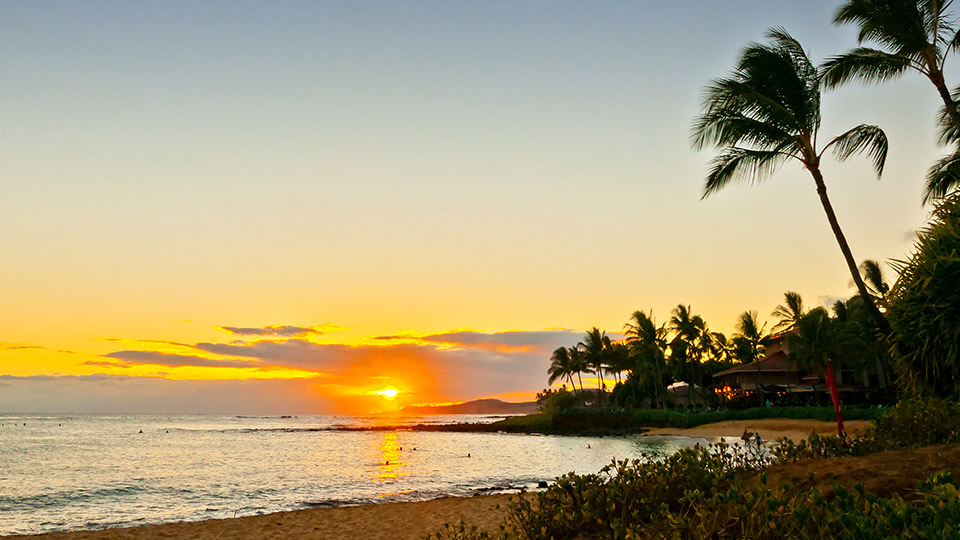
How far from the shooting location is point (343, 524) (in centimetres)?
1598

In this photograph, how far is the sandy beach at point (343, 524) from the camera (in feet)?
48.0

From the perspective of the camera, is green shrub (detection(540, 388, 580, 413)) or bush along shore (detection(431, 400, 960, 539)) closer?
bush along shore (detection(431, 400, 960, 539))

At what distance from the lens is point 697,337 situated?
67.2 meters

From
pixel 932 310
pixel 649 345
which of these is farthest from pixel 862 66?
pixel 649 345

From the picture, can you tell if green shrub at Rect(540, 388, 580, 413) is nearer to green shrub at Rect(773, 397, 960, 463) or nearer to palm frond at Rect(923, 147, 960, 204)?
palm frond at Rect(923, 147, 960, 204)

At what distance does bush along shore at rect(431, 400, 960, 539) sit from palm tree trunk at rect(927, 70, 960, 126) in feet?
31.5

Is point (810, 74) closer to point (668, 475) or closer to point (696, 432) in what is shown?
point (668, 475)

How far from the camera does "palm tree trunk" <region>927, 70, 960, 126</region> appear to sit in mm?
15266

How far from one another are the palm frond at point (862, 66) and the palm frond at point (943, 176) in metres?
2.84

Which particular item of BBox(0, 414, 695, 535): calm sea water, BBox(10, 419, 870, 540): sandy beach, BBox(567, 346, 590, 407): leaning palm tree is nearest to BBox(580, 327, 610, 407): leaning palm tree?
BBox(567, 346, 590, 407): leaning palm tree

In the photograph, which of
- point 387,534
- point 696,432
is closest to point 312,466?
point 387,534

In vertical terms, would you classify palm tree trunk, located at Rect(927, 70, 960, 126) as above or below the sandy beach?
above

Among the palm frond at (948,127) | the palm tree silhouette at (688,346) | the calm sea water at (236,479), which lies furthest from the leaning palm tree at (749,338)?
the palm frond at (948,127)

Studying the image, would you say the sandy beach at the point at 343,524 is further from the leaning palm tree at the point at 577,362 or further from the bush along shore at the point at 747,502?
the leaning palm tree at the point at 577,362
